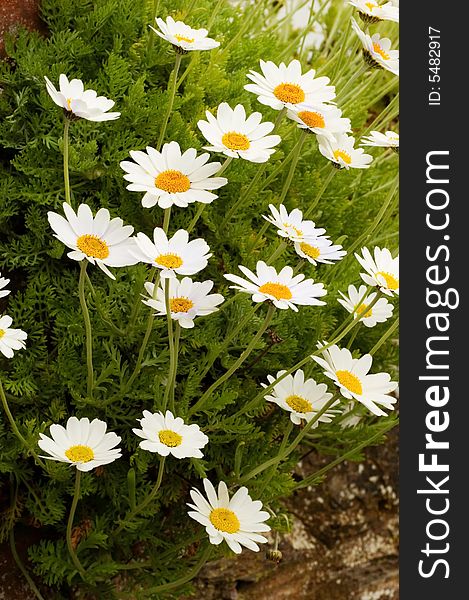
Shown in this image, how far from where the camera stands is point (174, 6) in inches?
58.9

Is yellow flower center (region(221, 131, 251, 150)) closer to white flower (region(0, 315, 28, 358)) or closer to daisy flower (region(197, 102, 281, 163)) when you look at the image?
daisy flower (region(197, 102, 281, 163))

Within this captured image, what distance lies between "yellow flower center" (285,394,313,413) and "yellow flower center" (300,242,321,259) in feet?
0.63

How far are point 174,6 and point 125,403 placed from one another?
0.70 metres

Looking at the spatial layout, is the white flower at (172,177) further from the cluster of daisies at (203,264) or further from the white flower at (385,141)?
the white flower at (385,141)

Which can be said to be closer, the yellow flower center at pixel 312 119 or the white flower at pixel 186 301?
the white flower at pixel 186 301

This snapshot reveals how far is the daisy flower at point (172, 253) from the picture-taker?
38.3 inches

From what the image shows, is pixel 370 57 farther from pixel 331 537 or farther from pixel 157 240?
pixel 331 537

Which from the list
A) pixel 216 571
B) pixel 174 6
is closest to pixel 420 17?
pixel 174 6

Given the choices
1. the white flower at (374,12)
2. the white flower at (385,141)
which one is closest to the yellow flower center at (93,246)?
the white flower at (385,141)

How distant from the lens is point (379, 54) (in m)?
1.24

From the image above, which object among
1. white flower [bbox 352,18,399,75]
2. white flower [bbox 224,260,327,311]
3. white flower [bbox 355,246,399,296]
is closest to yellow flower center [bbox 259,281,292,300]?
white flower [bbox 224,260,327,311]

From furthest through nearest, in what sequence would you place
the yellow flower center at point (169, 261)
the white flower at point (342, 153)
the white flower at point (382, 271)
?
1. the white flower at point (342, 153)
2. the white flower at point (382, 271)
3. the yellow flower center at point (169, 261)

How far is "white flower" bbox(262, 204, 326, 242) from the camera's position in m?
1.08

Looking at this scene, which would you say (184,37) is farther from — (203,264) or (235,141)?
(203,264)
